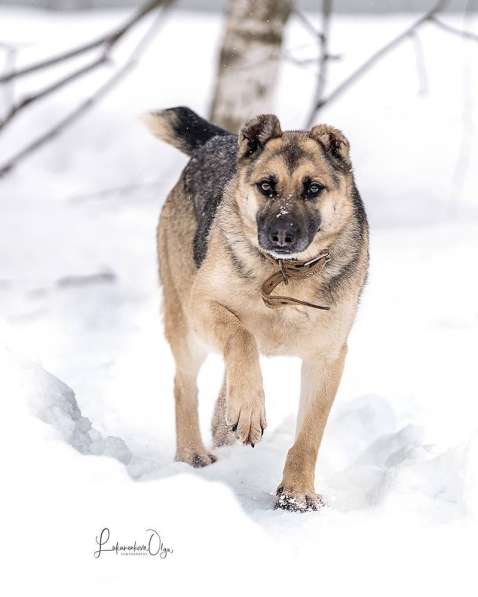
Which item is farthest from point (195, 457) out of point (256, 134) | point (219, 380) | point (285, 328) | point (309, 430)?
point (256, 134)

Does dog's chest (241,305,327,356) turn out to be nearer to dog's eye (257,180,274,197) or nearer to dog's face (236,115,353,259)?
dog's face (236,115,353,259)

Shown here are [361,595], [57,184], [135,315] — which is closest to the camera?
[361,595]

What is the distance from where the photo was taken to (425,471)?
13.0 ft

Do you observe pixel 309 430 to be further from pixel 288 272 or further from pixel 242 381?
pixel 288 272

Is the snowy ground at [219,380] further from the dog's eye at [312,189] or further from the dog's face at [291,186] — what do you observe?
the dog's eye at [312,189]

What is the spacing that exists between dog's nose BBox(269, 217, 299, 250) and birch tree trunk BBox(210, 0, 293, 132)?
434 cm

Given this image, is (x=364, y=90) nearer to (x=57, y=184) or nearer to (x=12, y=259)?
(x=57, y=184)

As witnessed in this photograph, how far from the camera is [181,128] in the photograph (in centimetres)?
544

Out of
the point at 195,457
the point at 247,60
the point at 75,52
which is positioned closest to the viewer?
the point at 75,52

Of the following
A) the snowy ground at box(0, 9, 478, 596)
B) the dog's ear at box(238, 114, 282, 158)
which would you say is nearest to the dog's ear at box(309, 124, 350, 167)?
the dog's ear at box(238, 114, 282, 158)

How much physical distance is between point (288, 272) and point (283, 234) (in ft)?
0.92

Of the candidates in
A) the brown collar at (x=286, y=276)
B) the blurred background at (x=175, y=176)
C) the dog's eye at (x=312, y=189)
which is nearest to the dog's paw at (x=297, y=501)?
the blurred background at (x=175, y=176)

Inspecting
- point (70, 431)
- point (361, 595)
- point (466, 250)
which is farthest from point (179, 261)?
point (466, 250)

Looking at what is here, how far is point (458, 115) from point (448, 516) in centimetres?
894
